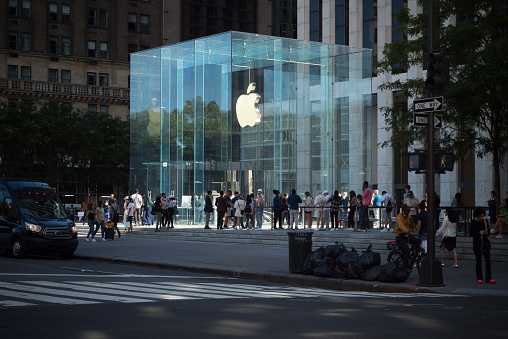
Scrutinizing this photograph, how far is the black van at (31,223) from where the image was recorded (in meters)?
24.5

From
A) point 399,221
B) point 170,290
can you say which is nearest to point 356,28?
point 399,221

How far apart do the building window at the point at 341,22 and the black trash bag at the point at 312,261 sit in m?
40.9

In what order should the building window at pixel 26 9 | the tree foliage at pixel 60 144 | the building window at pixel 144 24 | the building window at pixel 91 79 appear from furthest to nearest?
the building window at pixel 144 24 → the building window at pixel 91 79 → the building window at pixel 26 9 → the tree foliage at pixel 60 144

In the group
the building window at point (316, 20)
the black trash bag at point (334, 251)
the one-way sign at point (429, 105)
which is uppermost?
the building window at point (316, 20)

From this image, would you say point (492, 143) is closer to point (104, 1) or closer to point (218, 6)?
point (104, 1)

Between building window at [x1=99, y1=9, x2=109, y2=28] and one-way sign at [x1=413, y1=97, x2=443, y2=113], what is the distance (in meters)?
68.5

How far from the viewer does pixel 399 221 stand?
19.1 m

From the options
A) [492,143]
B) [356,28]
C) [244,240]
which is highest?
[356,28]

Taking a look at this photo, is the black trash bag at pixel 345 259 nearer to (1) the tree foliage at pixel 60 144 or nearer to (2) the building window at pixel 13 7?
(1) the tree foliage at pixel 60 144

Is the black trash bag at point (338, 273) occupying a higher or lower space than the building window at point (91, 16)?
lower

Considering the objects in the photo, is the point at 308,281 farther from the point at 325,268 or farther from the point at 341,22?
the point at 341,22

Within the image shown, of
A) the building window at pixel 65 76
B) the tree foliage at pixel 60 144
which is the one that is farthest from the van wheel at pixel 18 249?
the building window at pixel 65 76

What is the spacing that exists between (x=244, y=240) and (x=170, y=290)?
1745cm

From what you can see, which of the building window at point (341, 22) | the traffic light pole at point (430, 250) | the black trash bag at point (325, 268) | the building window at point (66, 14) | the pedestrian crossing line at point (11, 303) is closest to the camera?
the pedestrian crossing line at point (11, 303)
